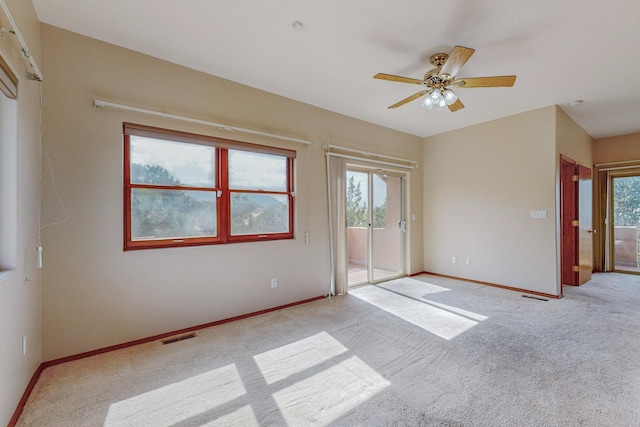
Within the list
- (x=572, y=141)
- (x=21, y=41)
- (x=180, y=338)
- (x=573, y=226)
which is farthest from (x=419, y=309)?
(x=21, y=41)

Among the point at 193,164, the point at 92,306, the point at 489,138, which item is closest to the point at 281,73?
the point at 193,164

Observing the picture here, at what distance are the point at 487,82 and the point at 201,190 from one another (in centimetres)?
304

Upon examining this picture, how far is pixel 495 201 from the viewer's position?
470 cm

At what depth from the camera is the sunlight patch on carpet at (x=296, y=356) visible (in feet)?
7.36

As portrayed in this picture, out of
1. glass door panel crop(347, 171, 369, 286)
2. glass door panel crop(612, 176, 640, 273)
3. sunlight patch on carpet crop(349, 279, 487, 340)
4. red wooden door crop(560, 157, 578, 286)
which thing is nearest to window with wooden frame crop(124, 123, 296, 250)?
glass door panel crop(347, 171, 369, 286)

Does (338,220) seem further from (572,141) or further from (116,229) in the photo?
(572,141)

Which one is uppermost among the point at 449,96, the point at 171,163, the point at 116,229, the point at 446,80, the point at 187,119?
the point at 446,80

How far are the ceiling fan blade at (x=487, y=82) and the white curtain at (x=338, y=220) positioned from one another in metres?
1.93

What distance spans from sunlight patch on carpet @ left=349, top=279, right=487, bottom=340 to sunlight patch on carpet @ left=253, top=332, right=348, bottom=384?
1.11m

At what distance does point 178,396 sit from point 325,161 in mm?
3188

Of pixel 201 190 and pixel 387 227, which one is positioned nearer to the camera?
pixel 201 190

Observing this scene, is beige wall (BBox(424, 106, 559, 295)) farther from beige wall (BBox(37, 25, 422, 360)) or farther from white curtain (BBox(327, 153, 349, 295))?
beige wall (BBox(37, 25, 422, 360))

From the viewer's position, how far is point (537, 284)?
422cm

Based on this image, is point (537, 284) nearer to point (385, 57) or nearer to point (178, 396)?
point (385, 57)
